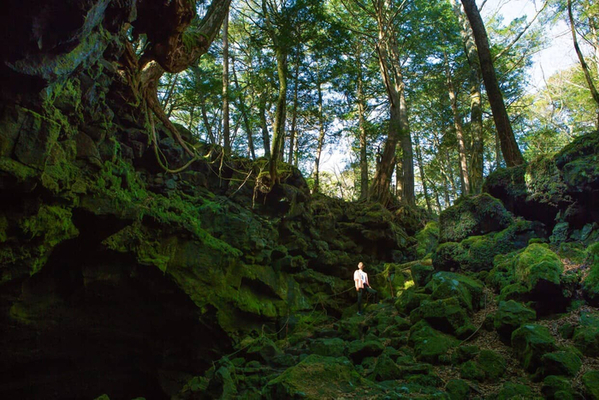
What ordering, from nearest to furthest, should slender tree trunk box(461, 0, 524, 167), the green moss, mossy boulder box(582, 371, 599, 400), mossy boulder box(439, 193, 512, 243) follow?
mossy boulder box(582, 371, 599, 400) < the green moss < mossy boulder box(439, 193, 512, 243) < slender tree trunk box(461, 0, 524, 167)

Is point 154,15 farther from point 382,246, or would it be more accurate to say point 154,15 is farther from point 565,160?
point 382,246

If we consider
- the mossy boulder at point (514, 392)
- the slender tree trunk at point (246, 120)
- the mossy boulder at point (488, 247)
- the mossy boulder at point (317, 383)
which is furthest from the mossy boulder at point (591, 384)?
the slender tree trunk at point (246, 120)

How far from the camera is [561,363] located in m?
3.62

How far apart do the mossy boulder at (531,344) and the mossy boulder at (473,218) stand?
12.1 ft

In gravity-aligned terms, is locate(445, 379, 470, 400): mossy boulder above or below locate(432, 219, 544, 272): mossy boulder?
below

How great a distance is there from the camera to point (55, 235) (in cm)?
541

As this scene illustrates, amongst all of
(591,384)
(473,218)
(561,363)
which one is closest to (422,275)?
(473,218)

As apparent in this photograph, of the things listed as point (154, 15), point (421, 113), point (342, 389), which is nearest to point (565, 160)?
point (342, 389)

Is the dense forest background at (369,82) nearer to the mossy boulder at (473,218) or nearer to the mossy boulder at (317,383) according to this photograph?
the mossy boulder at (473,218)

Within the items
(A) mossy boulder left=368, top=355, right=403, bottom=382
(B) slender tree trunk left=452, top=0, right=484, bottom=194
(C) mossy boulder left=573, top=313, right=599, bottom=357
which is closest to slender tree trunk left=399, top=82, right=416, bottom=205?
(B) slender tree trunk left=452, top=0, right=484, bottom=194

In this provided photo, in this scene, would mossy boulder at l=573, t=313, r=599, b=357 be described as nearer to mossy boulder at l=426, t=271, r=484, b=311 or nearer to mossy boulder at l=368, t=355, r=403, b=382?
mossy boulder at l=426, t=271, r=484, b=311

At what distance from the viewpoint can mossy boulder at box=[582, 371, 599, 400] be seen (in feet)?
10.5

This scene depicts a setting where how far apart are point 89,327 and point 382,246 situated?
30.6 ft

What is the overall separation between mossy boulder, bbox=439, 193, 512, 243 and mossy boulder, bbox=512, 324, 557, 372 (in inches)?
145
